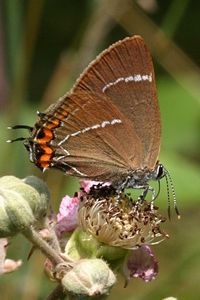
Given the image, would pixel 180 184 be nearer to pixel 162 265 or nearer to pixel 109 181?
pixel 162 265

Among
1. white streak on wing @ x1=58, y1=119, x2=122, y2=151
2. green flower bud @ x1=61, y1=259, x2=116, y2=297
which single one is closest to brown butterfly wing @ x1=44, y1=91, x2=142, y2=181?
white streak on wing @ x1=58, y1=119, x2=122, y2=151

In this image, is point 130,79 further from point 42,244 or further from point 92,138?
point 42,244

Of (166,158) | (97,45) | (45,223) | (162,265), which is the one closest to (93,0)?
(97,45)

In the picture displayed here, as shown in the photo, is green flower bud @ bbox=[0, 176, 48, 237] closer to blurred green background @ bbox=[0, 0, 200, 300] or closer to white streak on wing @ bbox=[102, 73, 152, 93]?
white streak on wing @ bbox=[102, 73, 152, 93]

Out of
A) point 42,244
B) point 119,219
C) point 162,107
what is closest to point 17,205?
point 42,244

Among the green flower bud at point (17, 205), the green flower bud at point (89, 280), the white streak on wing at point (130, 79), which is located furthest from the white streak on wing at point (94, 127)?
the green flower bud at point (89, 280)
